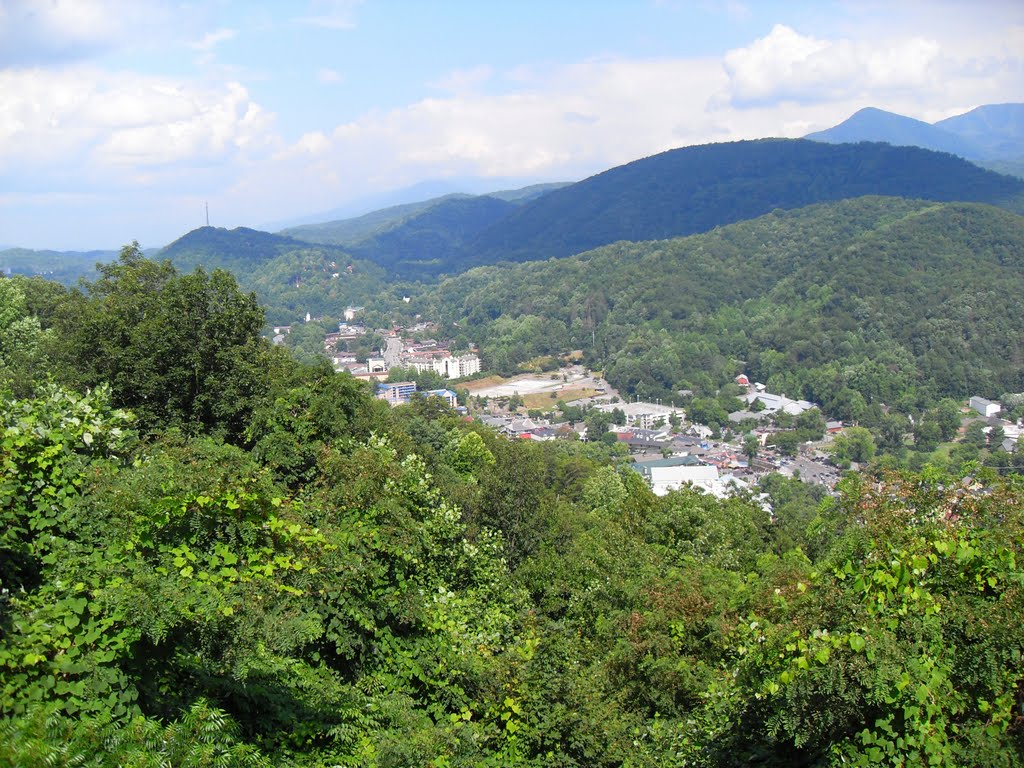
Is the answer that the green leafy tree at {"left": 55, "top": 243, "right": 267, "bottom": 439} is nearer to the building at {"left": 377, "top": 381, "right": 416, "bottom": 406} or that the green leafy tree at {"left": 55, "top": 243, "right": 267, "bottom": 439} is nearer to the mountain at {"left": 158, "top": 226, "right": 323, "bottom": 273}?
the building at {"left": 377, "top": 381, "right": 416, "bottom": 406}

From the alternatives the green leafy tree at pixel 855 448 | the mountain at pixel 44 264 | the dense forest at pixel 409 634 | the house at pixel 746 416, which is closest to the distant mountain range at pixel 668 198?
the mountain at pixel 44 264

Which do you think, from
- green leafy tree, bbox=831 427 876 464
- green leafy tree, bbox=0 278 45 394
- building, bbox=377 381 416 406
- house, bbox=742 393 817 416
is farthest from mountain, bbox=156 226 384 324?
green leafy tree, bbox=0 278 45 394

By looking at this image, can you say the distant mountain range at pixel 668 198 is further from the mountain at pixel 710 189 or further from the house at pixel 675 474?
the house at pixel 675 474

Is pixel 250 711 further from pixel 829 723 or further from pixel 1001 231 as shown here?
pixel 1001 231

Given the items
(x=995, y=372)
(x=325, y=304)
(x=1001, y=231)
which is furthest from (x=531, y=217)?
(x=995, y=372)

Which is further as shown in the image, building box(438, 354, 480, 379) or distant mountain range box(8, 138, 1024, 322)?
distant mountain range box(8, 138, 1024, 322)

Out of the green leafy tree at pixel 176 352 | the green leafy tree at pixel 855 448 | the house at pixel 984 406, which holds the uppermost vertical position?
the green leafy tree at pixel 176 352

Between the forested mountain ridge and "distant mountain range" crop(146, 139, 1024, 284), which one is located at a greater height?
"distant mountain range" crop(146, 139, 1024, 284)
